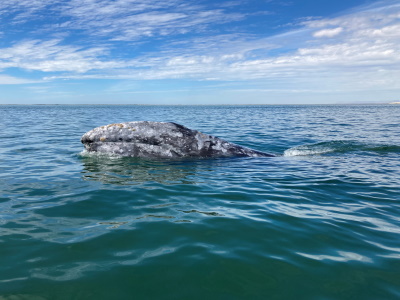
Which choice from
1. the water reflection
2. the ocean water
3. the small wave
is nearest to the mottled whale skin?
the water reflection

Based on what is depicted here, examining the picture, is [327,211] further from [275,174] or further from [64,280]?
[64,280]

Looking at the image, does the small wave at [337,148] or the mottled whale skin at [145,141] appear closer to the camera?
the mottled whale skin at [145,141]

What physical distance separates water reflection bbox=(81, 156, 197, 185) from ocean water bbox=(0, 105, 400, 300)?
6 cm

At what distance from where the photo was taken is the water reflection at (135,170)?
26.6 feet

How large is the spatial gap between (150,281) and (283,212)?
327 cm

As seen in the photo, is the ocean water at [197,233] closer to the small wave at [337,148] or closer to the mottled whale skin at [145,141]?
the mottled whale skin at [145,141]

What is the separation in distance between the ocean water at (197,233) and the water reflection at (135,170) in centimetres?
6

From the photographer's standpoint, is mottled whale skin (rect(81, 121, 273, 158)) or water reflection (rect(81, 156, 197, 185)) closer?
water reflection (rect(81, 156, 197, 185))

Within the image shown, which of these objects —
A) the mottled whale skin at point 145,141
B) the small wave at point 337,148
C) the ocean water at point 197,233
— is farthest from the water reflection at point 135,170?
the small wave at point 337,148

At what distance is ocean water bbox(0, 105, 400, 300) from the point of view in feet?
11.3

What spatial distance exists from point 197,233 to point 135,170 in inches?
193

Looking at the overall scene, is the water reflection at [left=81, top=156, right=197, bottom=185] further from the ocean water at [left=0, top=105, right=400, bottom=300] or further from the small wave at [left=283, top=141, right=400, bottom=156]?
the small wave at [left=283, top=141, right=400, bottom=156]

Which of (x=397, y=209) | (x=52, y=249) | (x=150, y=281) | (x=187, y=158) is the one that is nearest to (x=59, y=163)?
(x=187, y=158)

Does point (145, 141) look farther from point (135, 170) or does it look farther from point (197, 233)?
point (197, 233)
